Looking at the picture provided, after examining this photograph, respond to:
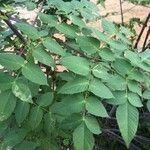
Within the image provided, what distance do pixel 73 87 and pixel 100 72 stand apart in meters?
0.09

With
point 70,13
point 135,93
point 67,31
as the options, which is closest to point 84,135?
point 135,93

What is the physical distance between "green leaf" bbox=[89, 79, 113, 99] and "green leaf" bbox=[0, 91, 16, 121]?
0.20 m

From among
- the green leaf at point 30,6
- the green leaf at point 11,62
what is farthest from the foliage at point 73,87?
the green leaf at point 30,6

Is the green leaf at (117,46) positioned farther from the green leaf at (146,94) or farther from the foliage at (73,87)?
the green leaf at (146,94)

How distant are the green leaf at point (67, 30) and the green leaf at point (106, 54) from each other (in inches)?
4.0

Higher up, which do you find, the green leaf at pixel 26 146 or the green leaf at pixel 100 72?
the green leaf at pixel 100 72

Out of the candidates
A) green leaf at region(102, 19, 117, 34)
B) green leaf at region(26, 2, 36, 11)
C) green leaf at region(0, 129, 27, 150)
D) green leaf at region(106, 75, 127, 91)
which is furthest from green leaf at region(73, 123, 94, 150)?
green leaf at region(26, 2, 36, 11)

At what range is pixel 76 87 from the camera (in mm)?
1030

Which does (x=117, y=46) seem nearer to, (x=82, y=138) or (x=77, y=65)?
(x=77, y=65)

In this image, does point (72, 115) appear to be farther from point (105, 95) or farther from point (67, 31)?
point (67, 31)

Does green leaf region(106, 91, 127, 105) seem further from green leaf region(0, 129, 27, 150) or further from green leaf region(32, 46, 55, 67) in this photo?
green leaf region(0, 129, 27, 150)

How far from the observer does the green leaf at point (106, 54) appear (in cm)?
111

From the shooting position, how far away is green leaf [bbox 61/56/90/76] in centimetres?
103

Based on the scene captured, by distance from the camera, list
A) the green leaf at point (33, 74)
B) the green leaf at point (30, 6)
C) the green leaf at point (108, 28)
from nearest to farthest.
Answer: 1. the green leaf at point (33, 74)
2. the green leaf at point (108, 28)
3. the green leaf at point (30, 6)
